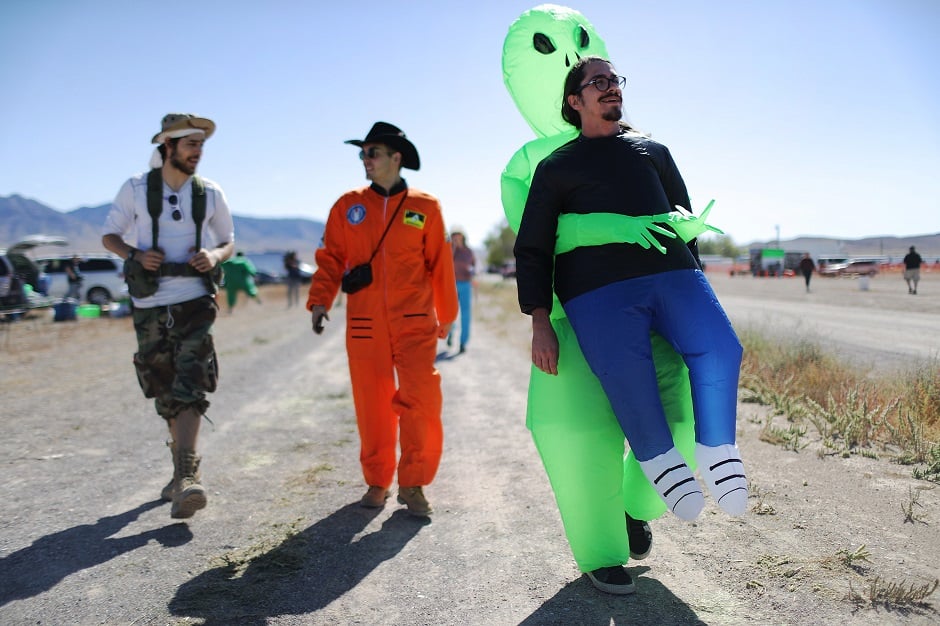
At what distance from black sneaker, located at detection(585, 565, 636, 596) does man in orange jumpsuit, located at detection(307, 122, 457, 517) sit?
1.35 metres

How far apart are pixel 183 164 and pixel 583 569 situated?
124 inches

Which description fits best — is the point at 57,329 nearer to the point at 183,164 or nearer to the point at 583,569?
the point at 183,164

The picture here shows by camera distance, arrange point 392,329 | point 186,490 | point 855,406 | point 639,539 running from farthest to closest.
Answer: point 855,406 → point 392,329 → point 186,490 → point 639,539

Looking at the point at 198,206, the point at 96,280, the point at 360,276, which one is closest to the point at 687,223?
the point at 360,276

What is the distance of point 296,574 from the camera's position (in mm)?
3139

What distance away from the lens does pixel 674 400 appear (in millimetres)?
2818

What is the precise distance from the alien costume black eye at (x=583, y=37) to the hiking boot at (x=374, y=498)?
264cm

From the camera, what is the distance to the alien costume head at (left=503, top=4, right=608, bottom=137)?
130 inches

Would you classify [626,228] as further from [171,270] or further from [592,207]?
[171,270]

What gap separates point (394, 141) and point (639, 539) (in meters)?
2.56

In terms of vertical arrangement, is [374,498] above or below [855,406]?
below

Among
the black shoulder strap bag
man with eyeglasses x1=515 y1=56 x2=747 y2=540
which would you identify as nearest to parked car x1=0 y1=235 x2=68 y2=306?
the black shoulder strap bag

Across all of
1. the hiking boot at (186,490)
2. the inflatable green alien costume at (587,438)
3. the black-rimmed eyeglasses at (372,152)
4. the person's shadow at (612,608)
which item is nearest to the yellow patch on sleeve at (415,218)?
the black-rimmed eyeglasses at (372,152)

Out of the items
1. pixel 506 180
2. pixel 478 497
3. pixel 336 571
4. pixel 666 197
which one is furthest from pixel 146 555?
pixel 666 197
